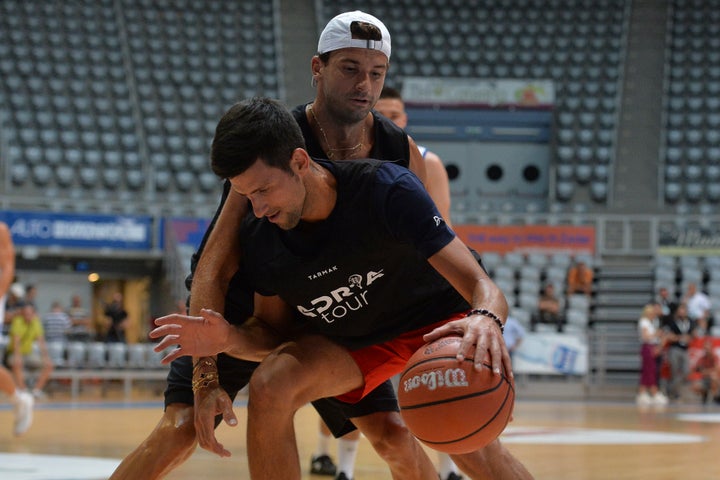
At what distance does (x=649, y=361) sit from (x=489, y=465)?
12.8 meters

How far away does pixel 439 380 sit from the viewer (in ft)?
9.23

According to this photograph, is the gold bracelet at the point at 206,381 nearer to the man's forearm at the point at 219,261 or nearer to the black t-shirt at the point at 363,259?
the man's forearm at the point at 219,261

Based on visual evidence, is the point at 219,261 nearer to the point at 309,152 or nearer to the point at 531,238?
the point at 309,152

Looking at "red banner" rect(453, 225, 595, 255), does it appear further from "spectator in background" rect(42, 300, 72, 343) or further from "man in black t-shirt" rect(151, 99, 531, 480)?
"man in black t-shirt" rect(151, 99, 531, 480)

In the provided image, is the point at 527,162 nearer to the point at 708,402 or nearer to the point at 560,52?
the point at 560,52

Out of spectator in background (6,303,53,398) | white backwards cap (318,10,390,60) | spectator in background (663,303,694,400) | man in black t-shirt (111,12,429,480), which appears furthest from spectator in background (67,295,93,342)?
white backwards cap (318,10,390,60)

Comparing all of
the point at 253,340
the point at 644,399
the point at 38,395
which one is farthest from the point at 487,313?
the point at 644,399

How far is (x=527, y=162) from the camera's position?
22453 millimetres

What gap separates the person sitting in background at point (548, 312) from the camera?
1661 cm

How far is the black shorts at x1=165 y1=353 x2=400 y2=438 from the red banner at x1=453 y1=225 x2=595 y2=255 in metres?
14.7

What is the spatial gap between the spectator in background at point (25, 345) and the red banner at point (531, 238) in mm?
7583

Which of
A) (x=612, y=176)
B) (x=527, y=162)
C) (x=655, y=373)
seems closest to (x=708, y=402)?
(x=655, y=373)

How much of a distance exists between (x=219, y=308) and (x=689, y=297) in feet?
47.6

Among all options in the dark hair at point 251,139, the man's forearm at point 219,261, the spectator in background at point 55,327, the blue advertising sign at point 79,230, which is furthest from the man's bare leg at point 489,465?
the blue advertising sign at point 79,230
